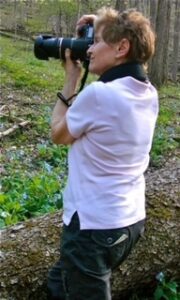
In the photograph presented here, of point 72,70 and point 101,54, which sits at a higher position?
point 101,54

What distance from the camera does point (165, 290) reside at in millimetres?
3783

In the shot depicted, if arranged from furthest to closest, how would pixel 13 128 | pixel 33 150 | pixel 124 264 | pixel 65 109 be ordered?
pixel 13 128 → pixel 33 150 → pixel 124 264 → pixel 65 109

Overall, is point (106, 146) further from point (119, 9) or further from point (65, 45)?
point (119, 9)

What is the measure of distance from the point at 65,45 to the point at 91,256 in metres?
1.11

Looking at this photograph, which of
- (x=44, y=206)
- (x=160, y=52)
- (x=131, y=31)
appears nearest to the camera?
(x=131, y=31)

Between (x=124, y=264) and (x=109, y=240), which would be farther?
(x=124, y=264)

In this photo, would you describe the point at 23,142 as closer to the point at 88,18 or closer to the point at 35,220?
the point at 35,220

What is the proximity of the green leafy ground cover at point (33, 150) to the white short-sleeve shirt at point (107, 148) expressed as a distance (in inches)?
57.8

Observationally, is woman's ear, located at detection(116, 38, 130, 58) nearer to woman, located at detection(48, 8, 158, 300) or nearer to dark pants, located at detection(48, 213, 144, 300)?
woman, located at detection(48, 8, 158, 300)

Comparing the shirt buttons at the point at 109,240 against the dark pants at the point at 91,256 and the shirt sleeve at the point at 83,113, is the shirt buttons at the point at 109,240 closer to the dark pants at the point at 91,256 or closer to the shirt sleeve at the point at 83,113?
the dark pants at the point at 91,256

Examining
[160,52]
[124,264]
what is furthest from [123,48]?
[160,52]

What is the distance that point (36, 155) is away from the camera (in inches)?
311

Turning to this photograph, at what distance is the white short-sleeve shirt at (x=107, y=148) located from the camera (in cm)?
245

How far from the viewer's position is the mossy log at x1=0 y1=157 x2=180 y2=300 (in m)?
3.30
